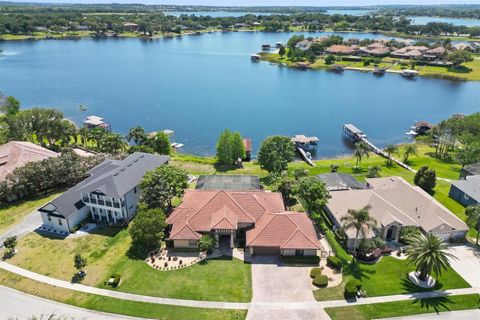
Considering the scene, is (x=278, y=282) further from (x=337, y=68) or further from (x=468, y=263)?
(x=337, y=68)

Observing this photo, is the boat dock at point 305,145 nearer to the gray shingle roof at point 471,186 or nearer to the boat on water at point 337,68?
the gray shingle roof at point 471,186

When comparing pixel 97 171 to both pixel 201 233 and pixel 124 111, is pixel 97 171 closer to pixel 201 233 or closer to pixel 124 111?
pixel 201 233

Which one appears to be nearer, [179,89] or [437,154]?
[437,154]

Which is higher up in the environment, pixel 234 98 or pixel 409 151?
pixel 409 151

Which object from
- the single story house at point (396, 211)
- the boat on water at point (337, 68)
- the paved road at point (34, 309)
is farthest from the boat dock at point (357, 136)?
the boat on water at point (337, 68)

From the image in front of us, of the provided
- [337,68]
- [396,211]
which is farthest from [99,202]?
[337,68]

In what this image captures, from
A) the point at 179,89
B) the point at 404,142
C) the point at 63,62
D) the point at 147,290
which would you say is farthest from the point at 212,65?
the point at 147,290
